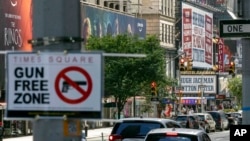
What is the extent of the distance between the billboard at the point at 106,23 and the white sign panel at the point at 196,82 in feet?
27.8

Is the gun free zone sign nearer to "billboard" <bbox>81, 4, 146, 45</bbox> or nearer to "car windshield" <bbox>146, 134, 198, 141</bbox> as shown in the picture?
Answer: "car windshield" <bbox>146, 134, 198, 141</bbox>

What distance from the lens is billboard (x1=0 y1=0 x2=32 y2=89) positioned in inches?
2309

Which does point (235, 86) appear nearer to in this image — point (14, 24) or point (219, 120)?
point (219, 120)

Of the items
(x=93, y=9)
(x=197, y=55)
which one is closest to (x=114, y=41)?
(x=93, y=9)

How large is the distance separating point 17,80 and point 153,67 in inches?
2142

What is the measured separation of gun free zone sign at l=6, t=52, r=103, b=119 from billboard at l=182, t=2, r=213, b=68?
97.3 meters

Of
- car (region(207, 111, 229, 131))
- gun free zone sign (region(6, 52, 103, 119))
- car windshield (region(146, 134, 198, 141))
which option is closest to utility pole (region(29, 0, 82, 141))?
gun free zone sign (region(6, 52, 103, 119))

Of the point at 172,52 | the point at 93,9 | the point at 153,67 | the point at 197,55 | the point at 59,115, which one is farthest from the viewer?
the point at 197,55

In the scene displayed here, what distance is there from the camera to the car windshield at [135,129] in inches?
880

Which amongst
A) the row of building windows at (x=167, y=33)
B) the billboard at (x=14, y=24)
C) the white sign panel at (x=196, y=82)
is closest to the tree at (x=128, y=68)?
the billboard at (x=14, y=24)

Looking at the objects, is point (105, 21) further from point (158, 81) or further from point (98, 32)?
point (158, 81)

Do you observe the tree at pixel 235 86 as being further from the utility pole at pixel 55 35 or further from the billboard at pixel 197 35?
the utility pole at pixel 55 35

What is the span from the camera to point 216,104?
122 m

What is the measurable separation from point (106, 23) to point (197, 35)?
120ft
